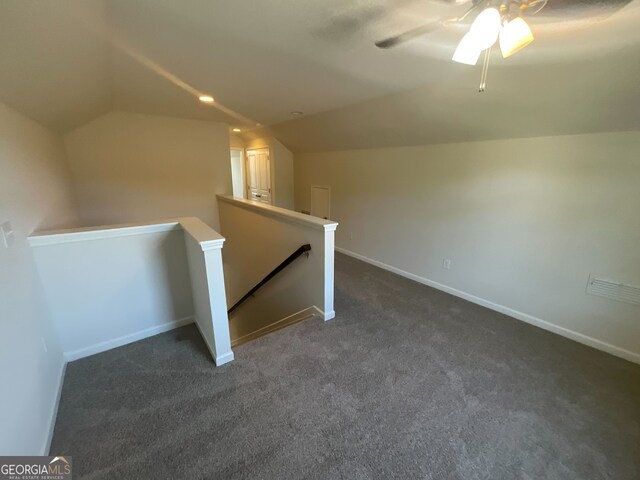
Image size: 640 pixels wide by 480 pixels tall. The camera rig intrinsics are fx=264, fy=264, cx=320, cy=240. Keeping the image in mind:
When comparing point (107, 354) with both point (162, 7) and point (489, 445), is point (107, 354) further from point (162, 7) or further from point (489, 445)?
point (489, 445)

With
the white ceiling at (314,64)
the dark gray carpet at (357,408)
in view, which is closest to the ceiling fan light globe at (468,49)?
the white ceiling at (314,64)

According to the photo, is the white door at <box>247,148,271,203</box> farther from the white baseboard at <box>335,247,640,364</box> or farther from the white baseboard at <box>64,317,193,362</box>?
the white baseboard at <box>64,317,193,362</box>

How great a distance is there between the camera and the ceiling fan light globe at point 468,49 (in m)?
1.16

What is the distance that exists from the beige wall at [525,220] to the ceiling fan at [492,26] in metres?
1.67

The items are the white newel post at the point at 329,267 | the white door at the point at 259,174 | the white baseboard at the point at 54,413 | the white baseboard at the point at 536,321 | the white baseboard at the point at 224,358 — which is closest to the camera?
the white baseboard at the point at 54,413

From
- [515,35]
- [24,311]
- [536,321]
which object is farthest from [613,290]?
[24,311]

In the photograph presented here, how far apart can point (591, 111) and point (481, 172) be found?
971 millimetres

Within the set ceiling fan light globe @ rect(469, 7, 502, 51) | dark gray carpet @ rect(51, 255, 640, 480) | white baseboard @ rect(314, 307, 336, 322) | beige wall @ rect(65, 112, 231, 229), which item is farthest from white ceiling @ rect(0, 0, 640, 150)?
white baseboard @ rect(314, 307, 336, 322)

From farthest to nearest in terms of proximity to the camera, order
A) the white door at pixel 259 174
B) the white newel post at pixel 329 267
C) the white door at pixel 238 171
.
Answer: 1. the white door at pixel 238 171
2. the white door at pixel 259 174
3. the white newel post at pixel 329 267

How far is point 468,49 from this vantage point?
3.95 ft

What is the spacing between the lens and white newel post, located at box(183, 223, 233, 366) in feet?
6.12

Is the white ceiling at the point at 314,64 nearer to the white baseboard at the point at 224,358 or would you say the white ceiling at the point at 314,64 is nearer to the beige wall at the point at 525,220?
the beige wall at the point at 525,220

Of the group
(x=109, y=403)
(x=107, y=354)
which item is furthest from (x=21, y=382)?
(x=107, y=354)

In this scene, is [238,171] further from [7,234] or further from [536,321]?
[536,321]
